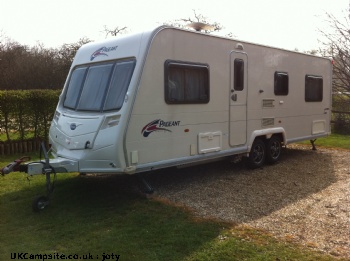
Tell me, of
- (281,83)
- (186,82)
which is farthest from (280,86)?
(186,82)

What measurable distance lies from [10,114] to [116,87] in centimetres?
552

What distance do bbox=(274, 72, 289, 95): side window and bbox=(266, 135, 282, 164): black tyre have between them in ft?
3.50

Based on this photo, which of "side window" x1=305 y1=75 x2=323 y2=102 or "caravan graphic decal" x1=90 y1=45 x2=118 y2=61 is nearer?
"caravan graphic decal" x1=90 y1=45 x2=118 y2=61

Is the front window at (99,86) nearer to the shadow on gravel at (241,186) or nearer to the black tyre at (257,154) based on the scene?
the shadow on gravel at (241,186)

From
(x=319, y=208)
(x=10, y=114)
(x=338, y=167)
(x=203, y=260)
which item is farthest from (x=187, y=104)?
(x=10, y=114)

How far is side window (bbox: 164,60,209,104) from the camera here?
600 cm

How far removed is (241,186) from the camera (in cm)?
684

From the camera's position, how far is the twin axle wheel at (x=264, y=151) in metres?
8.13

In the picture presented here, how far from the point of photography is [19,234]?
466 cm

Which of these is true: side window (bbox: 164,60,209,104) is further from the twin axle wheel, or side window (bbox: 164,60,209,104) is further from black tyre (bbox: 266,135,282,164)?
black tyre (bbox: 266,135,282,164)

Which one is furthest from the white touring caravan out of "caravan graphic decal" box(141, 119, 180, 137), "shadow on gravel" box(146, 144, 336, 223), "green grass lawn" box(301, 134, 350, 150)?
"green grass lawn" box(301, 134, 350, 150)

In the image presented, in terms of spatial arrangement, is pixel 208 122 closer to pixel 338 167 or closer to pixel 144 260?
pixel 144 260

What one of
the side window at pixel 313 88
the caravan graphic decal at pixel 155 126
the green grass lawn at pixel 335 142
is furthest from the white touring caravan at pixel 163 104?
the green grass lawn at pixel 335 142

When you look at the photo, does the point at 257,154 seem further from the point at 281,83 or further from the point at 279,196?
the point at 279,196
